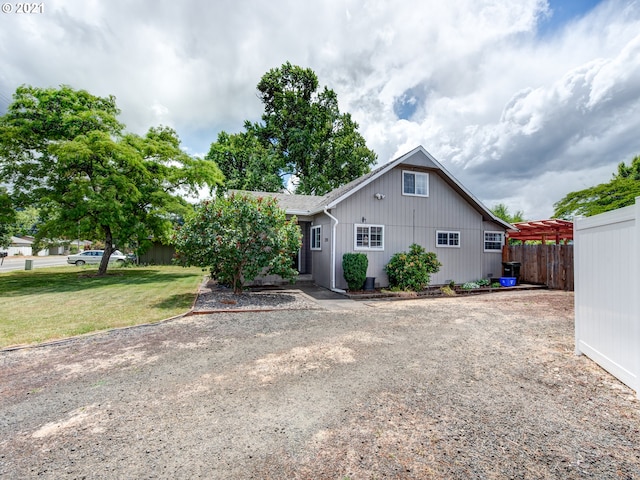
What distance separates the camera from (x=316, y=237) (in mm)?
13328

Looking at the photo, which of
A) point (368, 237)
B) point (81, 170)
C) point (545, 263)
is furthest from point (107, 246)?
point (545, 263)

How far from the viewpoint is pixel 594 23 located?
31.1ft

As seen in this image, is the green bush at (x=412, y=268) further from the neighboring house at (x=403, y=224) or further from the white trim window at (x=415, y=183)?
the white trim window at (x=415, y=183)

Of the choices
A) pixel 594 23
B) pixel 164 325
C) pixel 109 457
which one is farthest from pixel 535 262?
pixel 109 457

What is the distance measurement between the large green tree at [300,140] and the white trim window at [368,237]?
1624 cm

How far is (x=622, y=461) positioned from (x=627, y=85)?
22.4m

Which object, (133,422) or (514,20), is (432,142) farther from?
→ (133,422)

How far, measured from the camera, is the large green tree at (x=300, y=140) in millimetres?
27391

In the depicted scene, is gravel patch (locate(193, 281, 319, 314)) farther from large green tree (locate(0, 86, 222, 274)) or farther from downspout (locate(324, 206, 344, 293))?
large green tree (locate(0, 86, 222, 274))

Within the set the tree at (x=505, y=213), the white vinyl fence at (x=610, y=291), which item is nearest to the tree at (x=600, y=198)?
the tree at (x=505, y=213)

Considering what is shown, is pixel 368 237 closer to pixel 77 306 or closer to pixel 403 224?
pixel 403 224

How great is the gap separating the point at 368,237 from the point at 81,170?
15114 millimetres

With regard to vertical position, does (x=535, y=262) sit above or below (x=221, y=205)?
below

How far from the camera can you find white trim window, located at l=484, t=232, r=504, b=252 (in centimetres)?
1396
